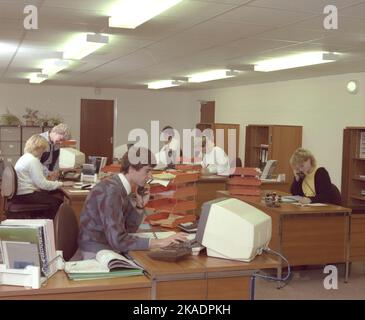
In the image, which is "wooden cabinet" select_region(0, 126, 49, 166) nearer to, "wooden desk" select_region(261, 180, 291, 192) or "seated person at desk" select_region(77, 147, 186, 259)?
"wooden desk" select_region(261, 180, 291, 192)

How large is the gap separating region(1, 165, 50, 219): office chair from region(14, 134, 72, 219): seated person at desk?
0.05 m

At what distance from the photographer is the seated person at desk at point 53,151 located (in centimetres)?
652

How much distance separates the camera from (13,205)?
5.72 meters

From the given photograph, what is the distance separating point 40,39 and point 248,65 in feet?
10.3

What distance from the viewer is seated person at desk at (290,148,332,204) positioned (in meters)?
5.46

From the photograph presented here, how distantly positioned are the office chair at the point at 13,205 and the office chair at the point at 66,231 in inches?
96.8

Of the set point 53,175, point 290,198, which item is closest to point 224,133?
point 53,175

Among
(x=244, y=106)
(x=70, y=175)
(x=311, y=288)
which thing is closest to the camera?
(x=311, y=288)

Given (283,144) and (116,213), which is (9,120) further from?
(116,213)

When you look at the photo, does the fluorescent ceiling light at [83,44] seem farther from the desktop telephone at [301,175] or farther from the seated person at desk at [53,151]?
the desktop telephone at [301,175]

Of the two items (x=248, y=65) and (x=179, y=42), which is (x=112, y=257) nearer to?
(x=179, y=42)

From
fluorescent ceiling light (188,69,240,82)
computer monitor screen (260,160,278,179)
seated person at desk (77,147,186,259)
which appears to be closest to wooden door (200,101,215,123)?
fluorescent ceiling light (188,69,240,82)

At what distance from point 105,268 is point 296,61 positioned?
498 cm

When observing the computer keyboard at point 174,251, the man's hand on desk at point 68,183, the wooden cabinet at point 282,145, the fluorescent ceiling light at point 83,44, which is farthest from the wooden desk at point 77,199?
the wooden cabinet at point 282,145
